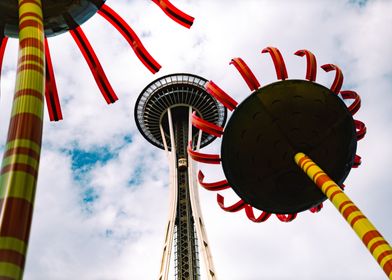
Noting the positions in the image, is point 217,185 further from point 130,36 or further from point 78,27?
point 78,27

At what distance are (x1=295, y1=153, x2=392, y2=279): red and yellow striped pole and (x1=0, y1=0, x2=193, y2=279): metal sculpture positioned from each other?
14.2 feet

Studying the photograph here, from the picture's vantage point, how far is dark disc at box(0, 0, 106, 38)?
226 inches

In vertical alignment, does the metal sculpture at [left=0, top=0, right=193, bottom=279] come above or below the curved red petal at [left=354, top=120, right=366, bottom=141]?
below

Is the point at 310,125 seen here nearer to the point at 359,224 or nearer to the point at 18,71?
the point at 359,224

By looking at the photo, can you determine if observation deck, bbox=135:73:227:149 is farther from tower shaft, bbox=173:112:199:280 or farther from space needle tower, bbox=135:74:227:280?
tower shaft, bbox=173:112:199:280

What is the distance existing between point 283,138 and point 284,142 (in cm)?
10

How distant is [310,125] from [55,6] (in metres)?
6.48

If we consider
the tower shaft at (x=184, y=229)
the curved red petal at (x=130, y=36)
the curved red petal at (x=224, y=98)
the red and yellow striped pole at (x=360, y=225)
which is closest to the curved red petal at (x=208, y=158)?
the curved red petal at (x=224, y=98)

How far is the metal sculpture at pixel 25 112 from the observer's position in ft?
11.0

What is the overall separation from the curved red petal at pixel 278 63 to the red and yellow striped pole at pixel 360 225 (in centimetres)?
219

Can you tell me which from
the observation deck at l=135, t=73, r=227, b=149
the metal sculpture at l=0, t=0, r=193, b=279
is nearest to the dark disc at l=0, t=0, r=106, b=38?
the metal sculpture at l=0, t=0, r=193, b=279

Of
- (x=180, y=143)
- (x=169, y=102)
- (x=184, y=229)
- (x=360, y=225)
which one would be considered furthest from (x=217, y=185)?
(x=169, y=102)

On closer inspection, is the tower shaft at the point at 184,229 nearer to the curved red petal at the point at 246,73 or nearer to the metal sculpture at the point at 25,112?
the curved red petal at the point at 246,73

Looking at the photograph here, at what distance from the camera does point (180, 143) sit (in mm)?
52062
